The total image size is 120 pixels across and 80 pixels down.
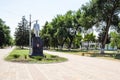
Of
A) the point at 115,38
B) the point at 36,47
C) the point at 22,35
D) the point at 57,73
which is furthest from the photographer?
the point at 22,35

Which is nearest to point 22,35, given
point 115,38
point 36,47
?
point 115,38

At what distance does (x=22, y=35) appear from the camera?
9588 cm

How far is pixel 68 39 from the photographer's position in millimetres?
72938

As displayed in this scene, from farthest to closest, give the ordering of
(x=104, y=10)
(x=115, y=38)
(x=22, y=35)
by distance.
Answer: (x=22, y=35), (x=115, y=38), (x=104, y=10)

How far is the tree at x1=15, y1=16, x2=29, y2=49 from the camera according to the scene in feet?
310

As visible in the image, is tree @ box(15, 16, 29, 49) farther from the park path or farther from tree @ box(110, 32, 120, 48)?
the park path

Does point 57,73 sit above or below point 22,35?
below

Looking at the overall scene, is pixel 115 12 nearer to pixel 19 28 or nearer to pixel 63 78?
pixel 63 78

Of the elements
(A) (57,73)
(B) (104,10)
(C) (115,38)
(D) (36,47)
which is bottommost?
(A) (57,73)

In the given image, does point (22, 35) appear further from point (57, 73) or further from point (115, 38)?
point (57, 73)

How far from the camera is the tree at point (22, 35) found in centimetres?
9451

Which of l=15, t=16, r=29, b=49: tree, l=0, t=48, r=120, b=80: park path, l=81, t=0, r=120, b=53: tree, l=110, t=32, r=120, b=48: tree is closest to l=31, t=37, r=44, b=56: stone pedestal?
l=0, t=48, r=120, b=80: park path

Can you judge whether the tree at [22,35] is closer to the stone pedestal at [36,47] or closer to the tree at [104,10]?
the tree at [104,10]

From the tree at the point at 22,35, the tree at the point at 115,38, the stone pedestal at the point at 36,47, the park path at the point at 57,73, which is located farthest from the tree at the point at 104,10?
the tree at the point at 22,35
